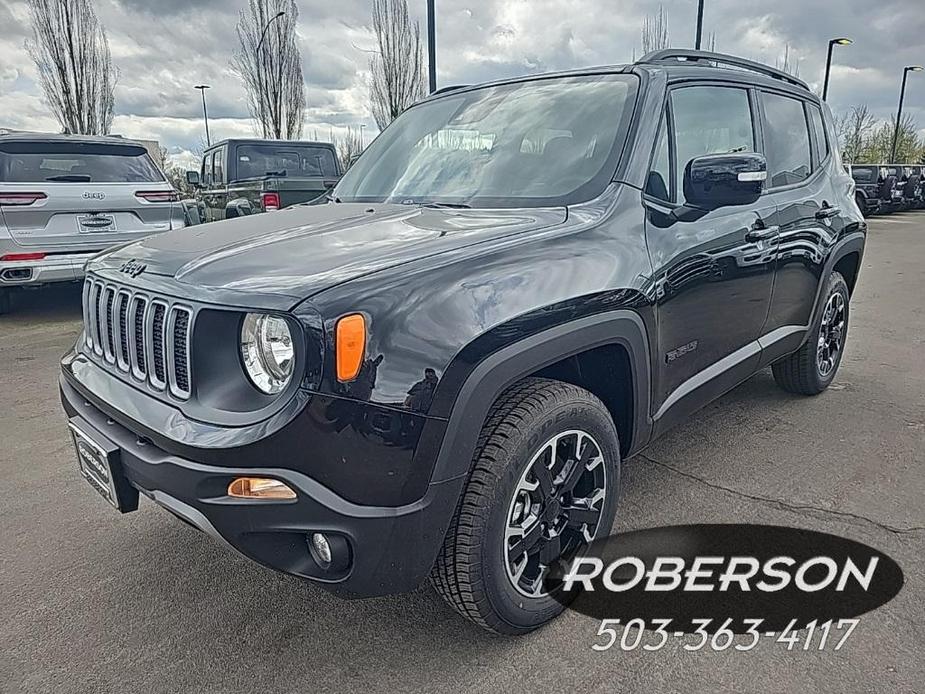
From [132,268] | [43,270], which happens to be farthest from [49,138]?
[132,268]

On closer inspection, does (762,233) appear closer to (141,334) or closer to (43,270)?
(141,334)

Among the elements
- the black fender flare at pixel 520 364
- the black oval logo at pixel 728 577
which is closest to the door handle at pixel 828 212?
the black oval logo at pixel 728 577

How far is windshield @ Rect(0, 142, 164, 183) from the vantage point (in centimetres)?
655

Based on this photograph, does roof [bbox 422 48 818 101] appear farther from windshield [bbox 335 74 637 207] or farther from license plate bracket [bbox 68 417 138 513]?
license plate bracket [bbox 68 417 138 513]

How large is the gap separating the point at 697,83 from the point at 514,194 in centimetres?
104

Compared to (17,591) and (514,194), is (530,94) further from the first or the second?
(17,591)

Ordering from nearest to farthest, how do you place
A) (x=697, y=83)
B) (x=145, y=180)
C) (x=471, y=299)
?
1. (x=471, y=299)
2. (x=697, y=83)
3. (x=145, y=180)

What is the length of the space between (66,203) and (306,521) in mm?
5976

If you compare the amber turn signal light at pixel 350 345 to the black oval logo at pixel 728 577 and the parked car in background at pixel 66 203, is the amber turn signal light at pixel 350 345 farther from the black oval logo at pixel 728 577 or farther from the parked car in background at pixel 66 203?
the parked car in background at pixel 66 203

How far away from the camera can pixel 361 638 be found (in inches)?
91.7

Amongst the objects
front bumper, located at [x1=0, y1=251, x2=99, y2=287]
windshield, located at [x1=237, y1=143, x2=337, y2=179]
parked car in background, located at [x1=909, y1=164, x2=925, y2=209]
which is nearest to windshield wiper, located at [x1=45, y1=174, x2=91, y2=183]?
front bumper, located at [x1=0, y1=251, x2=99, y2=287]

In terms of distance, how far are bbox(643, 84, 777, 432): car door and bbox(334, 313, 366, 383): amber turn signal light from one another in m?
1.25

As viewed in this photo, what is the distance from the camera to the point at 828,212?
→ 4.07 m

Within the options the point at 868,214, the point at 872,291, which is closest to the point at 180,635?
the point at 872,291
